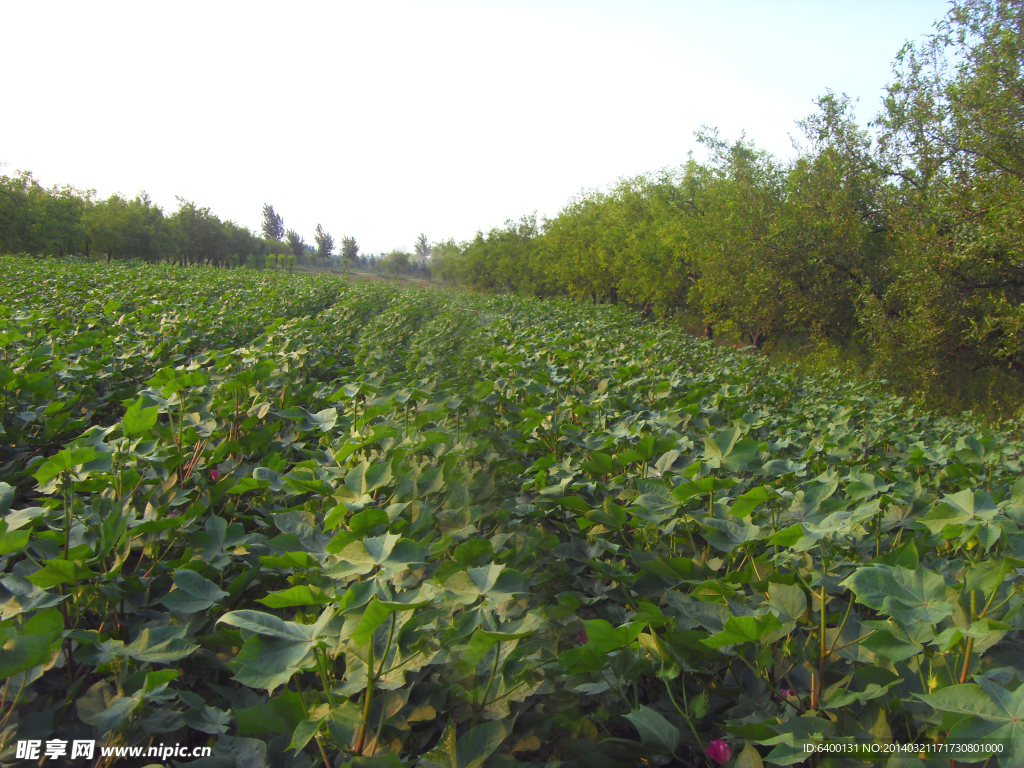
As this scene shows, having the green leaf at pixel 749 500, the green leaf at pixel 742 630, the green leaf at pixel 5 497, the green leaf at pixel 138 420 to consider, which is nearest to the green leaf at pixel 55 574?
the green leaf at pixel 5 497

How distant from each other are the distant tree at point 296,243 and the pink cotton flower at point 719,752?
302 ft

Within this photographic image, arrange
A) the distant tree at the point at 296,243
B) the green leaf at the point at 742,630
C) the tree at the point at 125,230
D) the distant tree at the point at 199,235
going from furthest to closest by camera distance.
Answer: the distant tree at the point at 296,243 < the distant tree at the point at 199,235 < the tree at the point at 125,230 < the green leaf at the point at 742,630

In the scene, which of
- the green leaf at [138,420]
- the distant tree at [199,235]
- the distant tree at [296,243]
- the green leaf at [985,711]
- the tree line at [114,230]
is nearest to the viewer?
the green leaf at [985,711]

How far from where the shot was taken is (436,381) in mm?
3475

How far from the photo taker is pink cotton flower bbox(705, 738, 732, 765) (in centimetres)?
96

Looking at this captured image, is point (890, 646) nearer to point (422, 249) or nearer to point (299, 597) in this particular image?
point (299, 597)

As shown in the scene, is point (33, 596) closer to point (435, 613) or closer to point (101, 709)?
point (101, 709)

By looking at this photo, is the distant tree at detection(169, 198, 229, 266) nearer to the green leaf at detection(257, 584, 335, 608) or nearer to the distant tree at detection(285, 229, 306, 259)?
the distant tree at detection(285, 229, 306, 259)

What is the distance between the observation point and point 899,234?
1084 cm

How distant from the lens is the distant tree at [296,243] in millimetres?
85856

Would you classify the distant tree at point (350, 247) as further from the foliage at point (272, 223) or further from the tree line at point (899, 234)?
the tree line at point (899, 234)

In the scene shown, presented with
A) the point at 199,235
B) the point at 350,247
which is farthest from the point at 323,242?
the point at 199,235

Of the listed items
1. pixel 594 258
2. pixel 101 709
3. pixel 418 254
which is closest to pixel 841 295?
pixel 101 709

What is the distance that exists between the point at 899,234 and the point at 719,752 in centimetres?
1288
